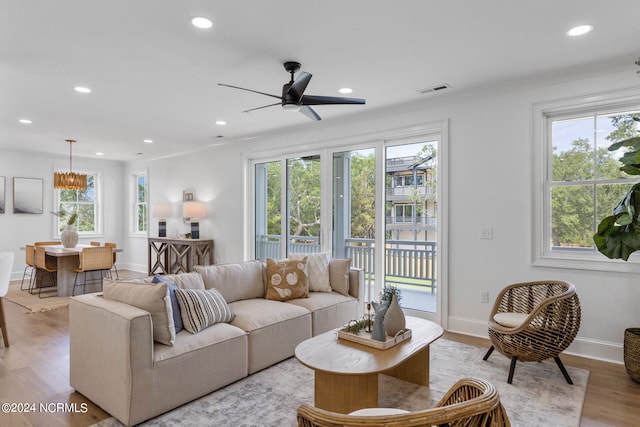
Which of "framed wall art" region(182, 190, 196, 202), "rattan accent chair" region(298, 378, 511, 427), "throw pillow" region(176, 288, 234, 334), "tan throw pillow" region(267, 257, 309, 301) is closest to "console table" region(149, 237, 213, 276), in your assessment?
"framed wall art" region(182, 190, 196, 202)

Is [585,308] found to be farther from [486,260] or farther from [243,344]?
[243,344]

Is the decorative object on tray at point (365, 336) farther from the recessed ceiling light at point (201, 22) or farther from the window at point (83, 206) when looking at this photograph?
the window at point (83, 206)

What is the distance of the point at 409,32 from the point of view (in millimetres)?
2703

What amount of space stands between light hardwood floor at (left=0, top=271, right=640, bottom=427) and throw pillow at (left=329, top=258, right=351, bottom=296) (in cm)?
118

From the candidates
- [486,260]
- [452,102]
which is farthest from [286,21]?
[486,260]

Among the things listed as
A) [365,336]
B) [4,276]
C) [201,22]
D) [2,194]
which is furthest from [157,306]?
[2,194]

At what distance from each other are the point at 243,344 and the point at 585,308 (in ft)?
9.86

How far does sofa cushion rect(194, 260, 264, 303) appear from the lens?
3387 mm

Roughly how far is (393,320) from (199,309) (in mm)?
1392

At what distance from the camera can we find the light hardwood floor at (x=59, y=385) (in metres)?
2.32

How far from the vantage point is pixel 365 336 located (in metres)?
2.59

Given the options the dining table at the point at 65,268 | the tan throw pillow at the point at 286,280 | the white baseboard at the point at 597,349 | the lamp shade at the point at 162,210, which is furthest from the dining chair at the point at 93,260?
the white baseboard at the point at 597,349

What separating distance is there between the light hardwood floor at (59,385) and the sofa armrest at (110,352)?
0.16m

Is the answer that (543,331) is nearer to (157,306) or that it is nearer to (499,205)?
(499,205)
